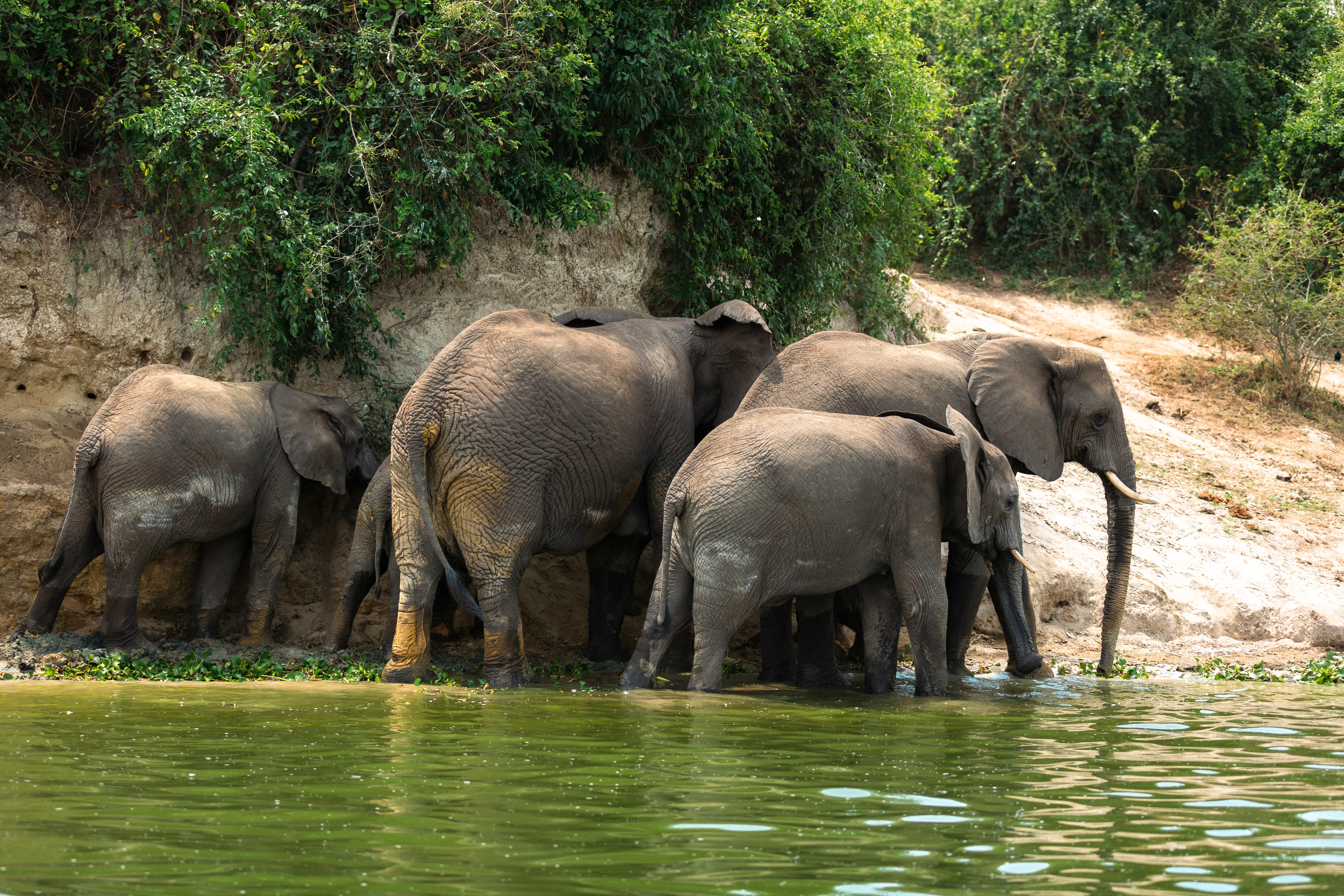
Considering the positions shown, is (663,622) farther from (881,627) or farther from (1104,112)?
(1104,112)

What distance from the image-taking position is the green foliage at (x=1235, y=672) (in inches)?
382

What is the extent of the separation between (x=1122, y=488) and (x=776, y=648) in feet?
9.04

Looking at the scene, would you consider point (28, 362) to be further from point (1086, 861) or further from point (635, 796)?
point (1086, 861)

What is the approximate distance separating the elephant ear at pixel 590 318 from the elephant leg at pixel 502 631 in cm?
206

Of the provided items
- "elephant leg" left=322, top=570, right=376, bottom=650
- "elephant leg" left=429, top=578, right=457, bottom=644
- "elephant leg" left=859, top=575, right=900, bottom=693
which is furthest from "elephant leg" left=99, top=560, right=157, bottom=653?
"elephant leg" left=859, top=575, right=900, bottom=693

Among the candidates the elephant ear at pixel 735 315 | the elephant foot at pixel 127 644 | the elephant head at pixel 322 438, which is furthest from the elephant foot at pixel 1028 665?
the elephant foot at pixel 127 644

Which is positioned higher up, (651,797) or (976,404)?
(976,404)

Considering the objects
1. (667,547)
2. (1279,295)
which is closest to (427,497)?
(667,547)

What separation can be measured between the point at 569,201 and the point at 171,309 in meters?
3.08

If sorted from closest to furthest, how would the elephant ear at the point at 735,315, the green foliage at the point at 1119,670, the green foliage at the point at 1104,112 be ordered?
1. the green foliage at the point at 1119,670
2. the elephant ear at the point at 735,315
3. the green foliage at the point at 1104,112

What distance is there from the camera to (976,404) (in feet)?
32.6

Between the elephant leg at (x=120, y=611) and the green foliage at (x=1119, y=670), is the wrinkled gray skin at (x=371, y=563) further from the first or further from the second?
the green foliage at (x=1119, y=670)

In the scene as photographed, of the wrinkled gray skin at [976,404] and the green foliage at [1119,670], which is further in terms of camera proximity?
the green foliage at [1119,670]

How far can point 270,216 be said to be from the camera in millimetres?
9820
